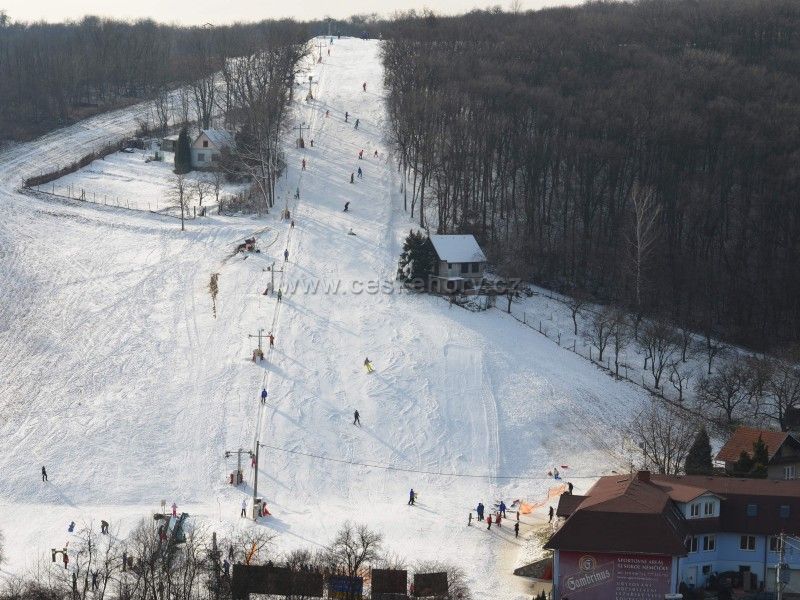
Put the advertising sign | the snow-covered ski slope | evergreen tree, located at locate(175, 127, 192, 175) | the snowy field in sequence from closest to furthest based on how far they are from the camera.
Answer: the advertising sign, the snow-covered ski slope, the snowy field, evergreen tree, located at locate(175, 127, 192, 175)

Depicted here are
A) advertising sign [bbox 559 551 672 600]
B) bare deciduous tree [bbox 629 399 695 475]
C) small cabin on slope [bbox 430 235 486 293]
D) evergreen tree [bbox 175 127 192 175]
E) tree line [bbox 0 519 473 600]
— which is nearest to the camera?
tree line [bbox 0 519 473 600]

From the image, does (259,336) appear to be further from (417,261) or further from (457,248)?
(457,248)

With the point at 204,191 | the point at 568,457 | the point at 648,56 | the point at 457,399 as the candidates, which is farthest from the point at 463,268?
the point at 648,56

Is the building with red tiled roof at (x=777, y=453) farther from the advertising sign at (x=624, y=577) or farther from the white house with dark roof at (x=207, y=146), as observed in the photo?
the white house with dark roof at (x=207, y=146)

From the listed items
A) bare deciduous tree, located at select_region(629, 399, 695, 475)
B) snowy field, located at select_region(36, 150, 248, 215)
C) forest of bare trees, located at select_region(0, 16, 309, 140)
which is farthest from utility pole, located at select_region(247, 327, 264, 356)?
forest of bare trees, located at select_region(0, 16, 309, 140)

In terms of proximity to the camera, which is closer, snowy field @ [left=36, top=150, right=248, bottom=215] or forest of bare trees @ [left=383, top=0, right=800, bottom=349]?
forest of bare trees @ [left=383, top=0, right=800, bottom=349]

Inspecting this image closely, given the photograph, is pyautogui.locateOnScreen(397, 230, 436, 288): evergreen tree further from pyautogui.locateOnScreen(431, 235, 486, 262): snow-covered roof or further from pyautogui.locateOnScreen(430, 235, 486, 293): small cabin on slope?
pyautogui.locateOnScreen(431, 235, 486, 262): snow-covered roof

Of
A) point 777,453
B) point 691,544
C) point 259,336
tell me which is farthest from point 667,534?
point 259,336
